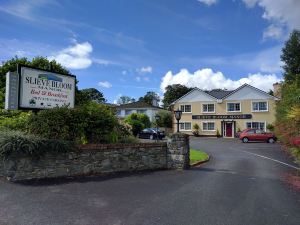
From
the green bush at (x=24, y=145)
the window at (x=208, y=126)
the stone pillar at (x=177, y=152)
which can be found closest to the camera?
the green bush at (x=24, y=145)

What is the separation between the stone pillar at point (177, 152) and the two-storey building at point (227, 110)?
36360 mm

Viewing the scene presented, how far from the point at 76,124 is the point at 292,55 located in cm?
4717

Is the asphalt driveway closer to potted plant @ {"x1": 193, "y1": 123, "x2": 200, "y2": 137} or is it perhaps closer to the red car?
the red car

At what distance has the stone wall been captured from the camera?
987 centimetres

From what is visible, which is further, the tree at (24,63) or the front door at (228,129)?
the front door at (228,129)

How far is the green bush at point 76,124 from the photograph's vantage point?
11000 millimetres

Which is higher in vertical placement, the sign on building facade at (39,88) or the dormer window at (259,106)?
the dormer window at (259,106)

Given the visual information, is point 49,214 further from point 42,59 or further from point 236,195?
point 42,59

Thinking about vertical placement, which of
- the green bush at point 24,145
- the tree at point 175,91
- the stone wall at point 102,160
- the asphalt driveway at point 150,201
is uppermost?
the tree at point 175,91

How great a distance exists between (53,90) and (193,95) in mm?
40663

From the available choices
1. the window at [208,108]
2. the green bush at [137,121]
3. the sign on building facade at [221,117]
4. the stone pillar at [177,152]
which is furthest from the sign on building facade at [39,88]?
the window at [208,108]

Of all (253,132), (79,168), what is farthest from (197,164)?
(253,132)

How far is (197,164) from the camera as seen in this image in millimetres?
15664

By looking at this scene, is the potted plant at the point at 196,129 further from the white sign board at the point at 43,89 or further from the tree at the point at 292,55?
the white sign board at the point at 43,89
